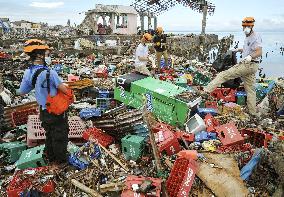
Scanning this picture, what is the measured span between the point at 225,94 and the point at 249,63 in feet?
5.45

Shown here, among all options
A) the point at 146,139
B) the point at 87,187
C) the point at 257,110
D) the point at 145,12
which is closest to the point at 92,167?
the point at 87,187

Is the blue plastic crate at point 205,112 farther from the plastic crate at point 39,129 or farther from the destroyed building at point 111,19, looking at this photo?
the destroyed building at point 111,19

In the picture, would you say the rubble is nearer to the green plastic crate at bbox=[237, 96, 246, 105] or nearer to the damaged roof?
the green plastic crate at bbox=[237, 96, 246, 105]

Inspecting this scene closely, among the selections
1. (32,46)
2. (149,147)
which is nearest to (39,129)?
(32,46)

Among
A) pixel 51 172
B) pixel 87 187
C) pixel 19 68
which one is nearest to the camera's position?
pixel 87 187

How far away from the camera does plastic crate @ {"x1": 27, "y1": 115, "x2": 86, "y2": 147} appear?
5191mm

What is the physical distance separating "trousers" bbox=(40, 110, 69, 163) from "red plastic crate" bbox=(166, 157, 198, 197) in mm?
1683

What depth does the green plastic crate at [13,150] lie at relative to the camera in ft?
16.7

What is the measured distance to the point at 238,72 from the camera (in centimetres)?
682

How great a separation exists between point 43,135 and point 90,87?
341 cm

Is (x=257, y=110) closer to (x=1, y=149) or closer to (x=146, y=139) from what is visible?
(x=146, y=139)

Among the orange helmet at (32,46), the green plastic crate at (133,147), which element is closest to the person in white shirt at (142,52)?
the green plastic crate at (133,147)

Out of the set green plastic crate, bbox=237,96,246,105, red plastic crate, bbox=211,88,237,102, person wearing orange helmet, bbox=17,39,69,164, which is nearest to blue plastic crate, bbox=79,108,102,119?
person wearing orange helmet, bbox=17,39,69,164


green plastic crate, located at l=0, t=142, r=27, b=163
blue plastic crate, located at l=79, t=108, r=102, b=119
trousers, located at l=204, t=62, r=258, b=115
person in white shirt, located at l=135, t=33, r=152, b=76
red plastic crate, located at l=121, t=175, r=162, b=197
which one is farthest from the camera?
person in white shirt, located at l=135, t=33, r=152, b=76
